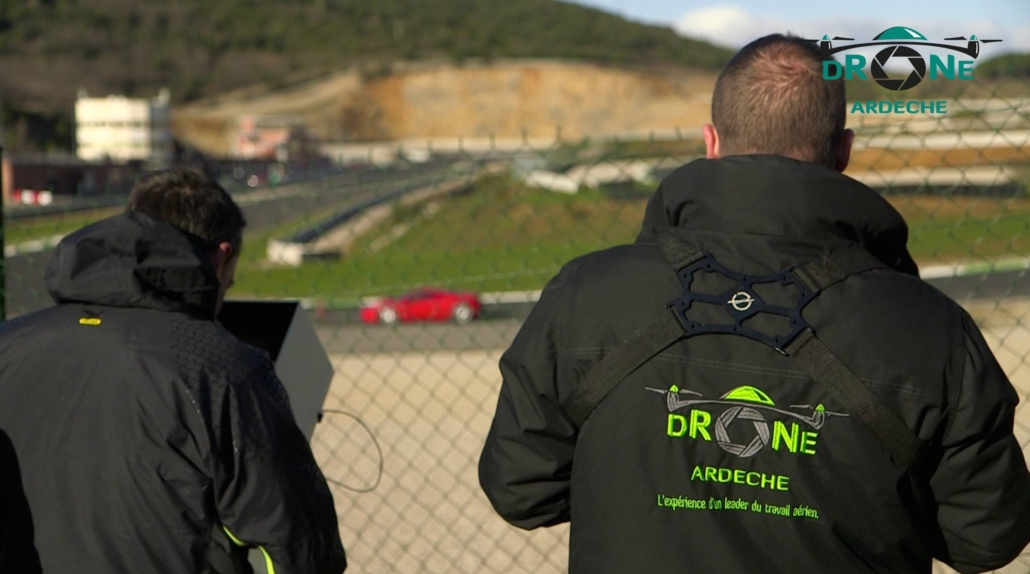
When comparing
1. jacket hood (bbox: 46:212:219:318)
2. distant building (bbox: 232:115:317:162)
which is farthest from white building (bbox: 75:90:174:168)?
jacket hood (bbox: 46:212:219:318)

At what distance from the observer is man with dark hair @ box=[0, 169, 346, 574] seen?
5.92 ft

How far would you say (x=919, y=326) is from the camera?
161 centimetres

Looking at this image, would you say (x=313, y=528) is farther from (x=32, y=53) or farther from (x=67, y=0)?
(x=67, y=0)

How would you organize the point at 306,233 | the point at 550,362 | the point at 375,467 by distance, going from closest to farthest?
the point at 550,362 < the point at 375,467 < the point at 306,233

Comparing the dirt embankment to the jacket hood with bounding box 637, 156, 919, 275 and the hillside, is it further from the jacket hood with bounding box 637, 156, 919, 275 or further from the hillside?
the jacket hood with bounding box 637, 156, 919, 275

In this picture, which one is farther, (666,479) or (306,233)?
(306,233)

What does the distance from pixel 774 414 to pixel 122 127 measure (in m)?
46.8

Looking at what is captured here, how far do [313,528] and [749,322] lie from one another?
2.98 feet

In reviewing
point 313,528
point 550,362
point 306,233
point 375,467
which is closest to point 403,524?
point 375,467

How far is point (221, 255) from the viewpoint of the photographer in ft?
6.89

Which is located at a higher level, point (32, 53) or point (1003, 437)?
point (1003, 437)

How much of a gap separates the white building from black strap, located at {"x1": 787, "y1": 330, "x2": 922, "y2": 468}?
45060 millimetres

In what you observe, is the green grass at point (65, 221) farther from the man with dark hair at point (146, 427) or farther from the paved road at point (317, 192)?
the man with dark hair at point (146, 427)

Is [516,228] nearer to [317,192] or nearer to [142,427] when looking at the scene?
[317,192]
